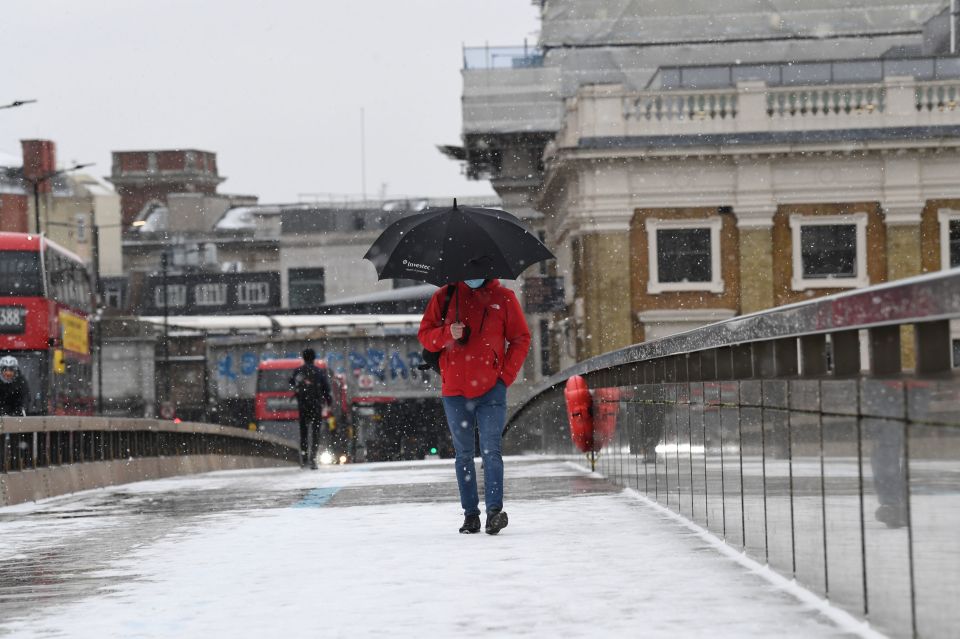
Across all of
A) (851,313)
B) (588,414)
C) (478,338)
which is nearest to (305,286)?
(588,414)

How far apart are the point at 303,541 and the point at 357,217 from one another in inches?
3656

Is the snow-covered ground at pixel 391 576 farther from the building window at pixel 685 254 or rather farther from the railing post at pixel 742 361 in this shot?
the building window at pixel 685 254

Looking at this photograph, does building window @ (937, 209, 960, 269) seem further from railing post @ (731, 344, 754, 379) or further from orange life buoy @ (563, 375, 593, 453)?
railing post @ (731, 344, 754, 379)

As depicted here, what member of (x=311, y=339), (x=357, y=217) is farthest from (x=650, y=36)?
(x=357, y=217)

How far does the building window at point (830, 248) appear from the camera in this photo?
5325cm

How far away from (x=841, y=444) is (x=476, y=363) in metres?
4.22

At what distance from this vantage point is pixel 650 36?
216ft

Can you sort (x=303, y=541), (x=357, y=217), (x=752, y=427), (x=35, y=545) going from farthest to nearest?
(x=357, y=217), (x=35, y=545), (x=303, y=541), (x=752, y=427)

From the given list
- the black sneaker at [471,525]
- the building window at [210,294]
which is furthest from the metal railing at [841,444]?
the building window at [210,294]

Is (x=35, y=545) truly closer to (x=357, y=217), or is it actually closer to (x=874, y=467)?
(x=874, y=467)

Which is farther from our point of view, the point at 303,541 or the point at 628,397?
the point at 628,397

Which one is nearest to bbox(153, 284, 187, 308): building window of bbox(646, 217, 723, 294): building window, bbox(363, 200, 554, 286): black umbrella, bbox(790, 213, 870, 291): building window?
bbox(646, 217, 723, 294): building window

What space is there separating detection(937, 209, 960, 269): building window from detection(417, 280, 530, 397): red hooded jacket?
145 ft

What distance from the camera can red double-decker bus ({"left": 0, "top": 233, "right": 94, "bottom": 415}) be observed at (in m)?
32.8
